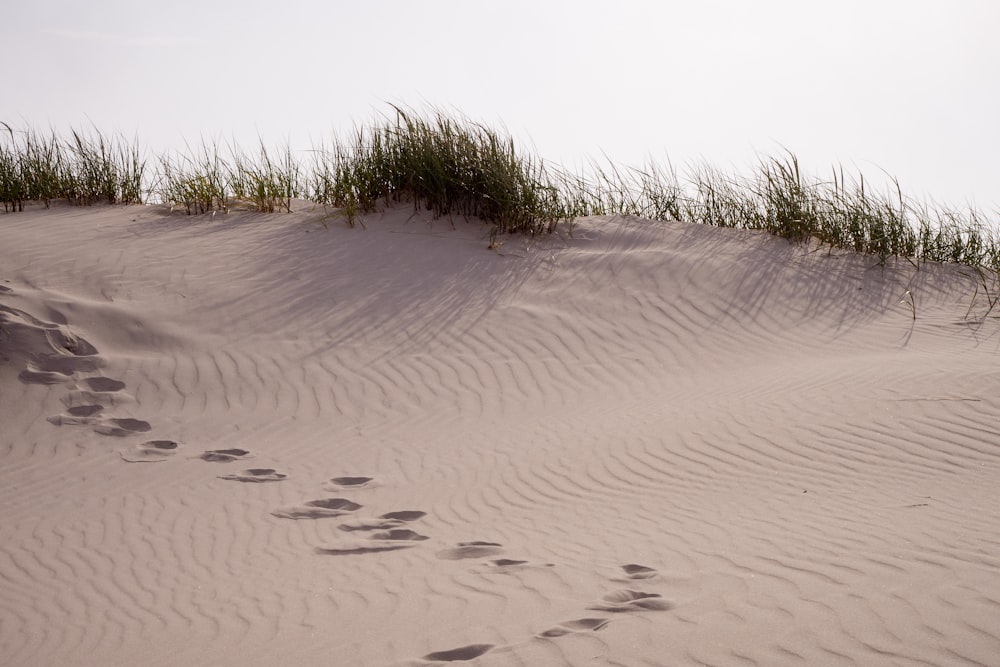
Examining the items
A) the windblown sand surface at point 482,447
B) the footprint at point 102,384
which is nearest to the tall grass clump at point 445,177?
the windblown sand surface at point 482,447

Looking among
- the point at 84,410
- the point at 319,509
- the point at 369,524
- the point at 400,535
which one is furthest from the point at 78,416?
the point at 400,535

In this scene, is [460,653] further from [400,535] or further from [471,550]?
[400,535]

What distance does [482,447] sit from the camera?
18.1 feet

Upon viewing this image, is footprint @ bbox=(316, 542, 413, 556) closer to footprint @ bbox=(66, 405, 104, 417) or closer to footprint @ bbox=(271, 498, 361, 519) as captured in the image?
footprint @ bbox=(271, 498, 361, 519)

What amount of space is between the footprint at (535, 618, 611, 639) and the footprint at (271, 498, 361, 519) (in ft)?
6.01

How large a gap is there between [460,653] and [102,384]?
4.45 m

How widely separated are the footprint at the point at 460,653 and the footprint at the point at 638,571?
832 mm

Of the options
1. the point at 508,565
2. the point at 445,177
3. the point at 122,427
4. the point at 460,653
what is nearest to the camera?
the point at 460,653

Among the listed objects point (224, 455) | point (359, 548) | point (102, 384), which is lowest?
point (359, 548)

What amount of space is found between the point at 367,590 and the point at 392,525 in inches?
32.9

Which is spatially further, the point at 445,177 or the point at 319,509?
the point at 445,177

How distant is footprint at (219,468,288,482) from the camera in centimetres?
495

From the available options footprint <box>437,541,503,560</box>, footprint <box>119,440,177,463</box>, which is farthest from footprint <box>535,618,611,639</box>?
footprint <box>119,440,177,463</box>

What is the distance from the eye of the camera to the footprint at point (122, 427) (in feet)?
18.3
